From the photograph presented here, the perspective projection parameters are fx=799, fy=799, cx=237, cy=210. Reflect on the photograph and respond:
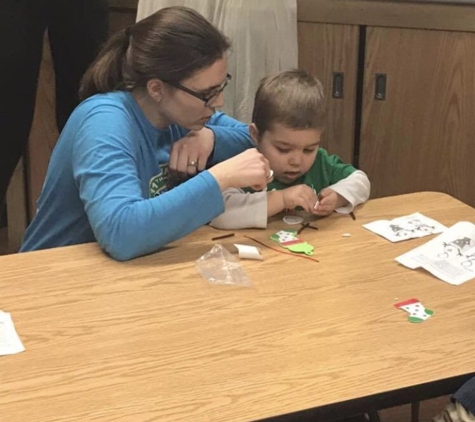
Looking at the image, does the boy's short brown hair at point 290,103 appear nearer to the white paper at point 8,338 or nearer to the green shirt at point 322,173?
the green shirt at point 322,173

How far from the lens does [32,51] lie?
2.63 m

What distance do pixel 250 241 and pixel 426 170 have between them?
1624 millimetres

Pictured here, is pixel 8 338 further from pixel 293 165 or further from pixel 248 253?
pixel 293 165

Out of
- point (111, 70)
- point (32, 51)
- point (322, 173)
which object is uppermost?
point (111, 70)

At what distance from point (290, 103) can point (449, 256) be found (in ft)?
1.97

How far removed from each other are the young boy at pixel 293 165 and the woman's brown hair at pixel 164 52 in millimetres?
240

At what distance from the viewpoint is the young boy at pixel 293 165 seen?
1.80m

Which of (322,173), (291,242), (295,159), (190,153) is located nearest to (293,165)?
(295,159)

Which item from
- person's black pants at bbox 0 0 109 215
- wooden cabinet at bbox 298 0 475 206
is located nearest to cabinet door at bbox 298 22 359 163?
wooden cabinet at bbox 298 0 475 206

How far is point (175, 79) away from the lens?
1802mm

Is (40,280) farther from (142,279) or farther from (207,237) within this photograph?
(207,237)

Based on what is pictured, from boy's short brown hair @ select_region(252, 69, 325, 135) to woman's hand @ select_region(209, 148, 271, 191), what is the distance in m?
0.27

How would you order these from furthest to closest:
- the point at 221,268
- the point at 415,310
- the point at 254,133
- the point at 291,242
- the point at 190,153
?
the point at 254,133 < the point at 190,153 < the point at 291,242 < the point at 221,268 < the point at 415,310

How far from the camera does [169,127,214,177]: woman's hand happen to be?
1.91m
